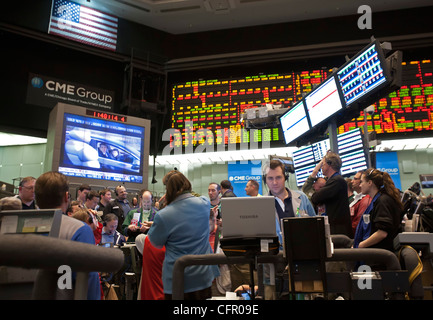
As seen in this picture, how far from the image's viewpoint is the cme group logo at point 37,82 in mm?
10391

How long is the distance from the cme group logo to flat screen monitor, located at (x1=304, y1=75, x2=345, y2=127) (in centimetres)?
738

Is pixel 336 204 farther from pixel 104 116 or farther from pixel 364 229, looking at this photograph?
pixel 104 116

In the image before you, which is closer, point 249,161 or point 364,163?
A: point 364,163

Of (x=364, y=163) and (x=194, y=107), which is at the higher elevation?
(x=194, y=107)

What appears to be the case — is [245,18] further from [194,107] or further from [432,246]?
[432,246]

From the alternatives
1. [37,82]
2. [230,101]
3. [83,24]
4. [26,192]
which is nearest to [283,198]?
[26,192]

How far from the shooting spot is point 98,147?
30.7 feet

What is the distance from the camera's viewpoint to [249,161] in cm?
1200

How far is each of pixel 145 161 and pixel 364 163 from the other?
5573 mm

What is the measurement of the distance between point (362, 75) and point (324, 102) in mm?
779

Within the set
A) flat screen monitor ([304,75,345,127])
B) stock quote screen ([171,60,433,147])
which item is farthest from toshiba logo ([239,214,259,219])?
stock quote screen ([171,60,433,147])

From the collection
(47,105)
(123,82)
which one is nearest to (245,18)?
(123,82)

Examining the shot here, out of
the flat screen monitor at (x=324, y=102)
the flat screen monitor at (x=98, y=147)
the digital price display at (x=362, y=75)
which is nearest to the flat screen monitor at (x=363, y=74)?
the digital price display at (x=362, y=75)
